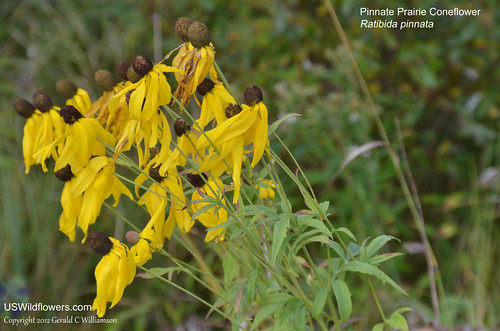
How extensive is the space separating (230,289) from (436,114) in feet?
6.17

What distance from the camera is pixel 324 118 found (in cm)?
225

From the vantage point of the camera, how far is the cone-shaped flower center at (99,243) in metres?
0.89

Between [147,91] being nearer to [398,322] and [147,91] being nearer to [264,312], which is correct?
[264,312]

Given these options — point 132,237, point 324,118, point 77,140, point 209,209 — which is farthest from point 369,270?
point 324,118

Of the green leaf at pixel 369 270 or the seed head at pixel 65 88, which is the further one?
the seed head at pixel 65 88

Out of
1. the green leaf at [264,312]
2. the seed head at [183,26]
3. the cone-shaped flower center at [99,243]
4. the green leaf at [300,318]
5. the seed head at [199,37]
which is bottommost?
the green leaf at [300,318]

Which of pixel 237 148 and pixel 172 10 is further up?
pixel 172 10

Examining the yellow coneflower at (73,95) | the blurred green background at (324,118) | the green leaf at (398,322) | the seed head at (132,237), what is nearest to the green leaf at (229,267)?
the seed head at (132,237)

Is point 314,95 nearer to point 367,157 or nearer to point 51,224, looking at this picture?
point 367,157

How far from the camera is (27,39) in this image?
2.70 m

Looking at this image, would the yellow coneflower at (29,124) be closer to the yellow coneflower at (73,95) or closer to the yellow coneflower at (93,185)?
the yellow coneflower at (73,95)

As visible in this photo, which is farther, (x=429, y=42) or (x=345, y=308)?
(x=429, y=42)

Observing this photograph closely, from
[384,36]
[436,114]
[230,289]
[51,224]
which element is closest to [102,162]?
[230,289]

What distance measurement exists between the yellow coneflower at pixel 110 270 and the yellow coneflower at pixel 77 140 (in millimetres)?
125
